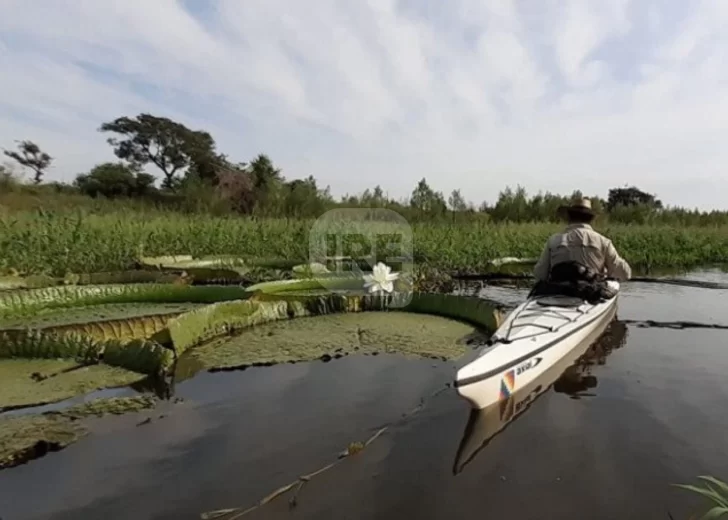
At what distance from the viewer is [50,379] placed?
121 inches

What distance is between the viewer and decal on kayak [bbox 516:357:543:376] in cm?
312

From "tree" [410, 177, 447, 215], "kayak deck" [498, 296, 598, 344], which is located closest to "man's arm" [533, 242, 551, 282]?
"kayak deck" [498, 296, 598, 344]

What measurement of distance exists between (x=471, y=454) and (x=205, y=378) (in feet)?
6.18

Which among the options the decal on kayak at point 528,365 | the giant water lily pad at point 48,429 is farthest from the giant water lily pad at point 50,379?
the decal on kayak at point 528,365

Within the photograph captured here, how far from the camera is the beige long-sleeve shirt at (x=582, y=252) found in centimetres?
464

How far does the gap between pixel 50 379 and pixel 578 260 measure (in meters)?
4.12

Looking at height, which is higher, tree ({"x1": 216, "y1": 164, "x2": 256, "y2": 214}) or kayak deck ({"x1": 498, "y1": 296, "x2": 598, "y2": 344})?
tree ({"x1": 216, "y1": 164, "x2": 256, "y2": 214})

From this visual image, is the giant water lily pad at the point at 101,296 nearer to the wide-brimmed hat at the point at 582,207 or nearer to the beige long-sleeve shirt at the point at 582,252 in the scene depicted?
the beige long-sleeve shirt at the point at 582,252

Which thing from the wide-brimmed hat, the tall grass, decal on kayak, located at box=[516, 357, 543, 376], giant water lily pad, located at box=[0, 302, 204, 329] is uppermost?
the wide-brimmed hat

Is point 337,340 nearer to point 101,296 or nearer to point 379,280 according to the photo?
point 379,280

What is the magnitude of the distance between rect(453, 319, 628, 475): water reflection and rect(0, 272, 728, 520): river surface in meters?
0.02

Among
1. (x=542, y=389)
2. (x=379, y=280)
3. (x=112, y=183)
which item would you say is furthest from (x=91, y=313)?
(x=112, y=183)

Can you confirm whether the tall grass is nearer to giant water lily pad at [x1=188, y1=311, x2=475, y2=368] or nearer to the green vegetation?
the green vegetation

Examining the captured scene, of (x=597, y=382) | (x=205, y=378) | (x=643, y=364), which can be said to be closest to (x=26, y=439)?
(x=205, y=378)
